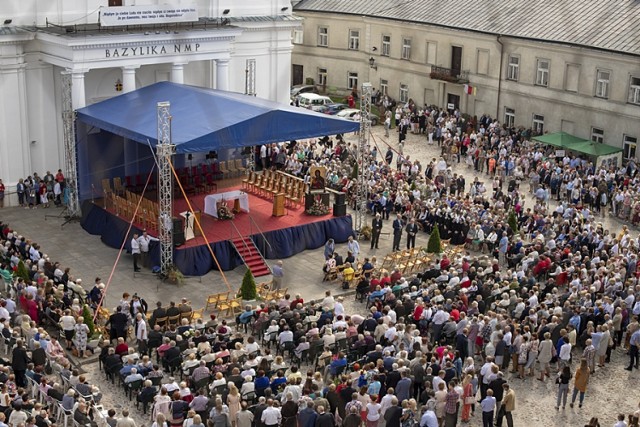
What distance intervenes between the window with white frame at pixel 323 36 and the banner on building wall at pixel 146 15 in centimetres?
2104

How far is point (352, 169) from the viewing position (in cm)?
4541

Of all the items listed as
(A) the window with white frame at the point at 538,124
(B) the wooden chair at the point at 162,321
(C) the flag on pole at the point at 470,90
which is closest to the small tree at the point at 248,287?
(B) the wooden chair at the point at 162,321

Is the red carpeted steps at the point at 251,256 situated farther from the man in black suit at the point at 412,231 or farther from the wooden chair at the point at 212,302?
the man in black suit at the point at 412,231

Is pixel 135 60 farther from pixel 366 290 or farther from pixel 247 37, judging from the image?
pixel 366 290

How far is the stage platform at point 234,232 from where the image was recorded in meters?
34.5

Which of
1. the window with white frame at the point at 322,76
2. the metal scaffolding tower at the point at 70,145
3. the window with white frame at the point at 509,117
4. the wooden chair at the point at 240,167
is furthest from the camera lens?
the window with white frame at the point at 322,76

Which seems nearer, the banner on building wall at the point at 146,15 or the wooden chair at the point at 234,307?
the wooden chair at the point at 234,307

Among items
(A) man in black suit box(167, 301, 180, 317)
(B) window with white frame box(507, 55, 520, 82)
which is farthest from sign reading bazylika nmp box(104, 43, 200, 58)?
(B) window with white frame box(507, 55, 520, 82)

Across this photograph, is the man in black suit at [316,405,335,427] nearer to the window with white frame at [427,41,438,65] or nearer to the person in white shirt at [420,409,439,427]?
the person in white shirt at [420,409,439,427]

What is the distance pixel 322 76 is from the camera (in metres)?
66.4

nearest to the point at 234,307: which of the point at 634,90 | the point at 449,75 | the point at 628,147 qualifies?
the point at 628,147

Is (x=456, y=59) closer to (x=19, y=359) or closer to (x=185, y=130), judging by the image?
(x=185, y=130)

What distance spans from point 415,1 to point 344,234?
2678 cm

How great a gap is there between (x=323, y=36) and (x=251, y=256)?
3273 cm
